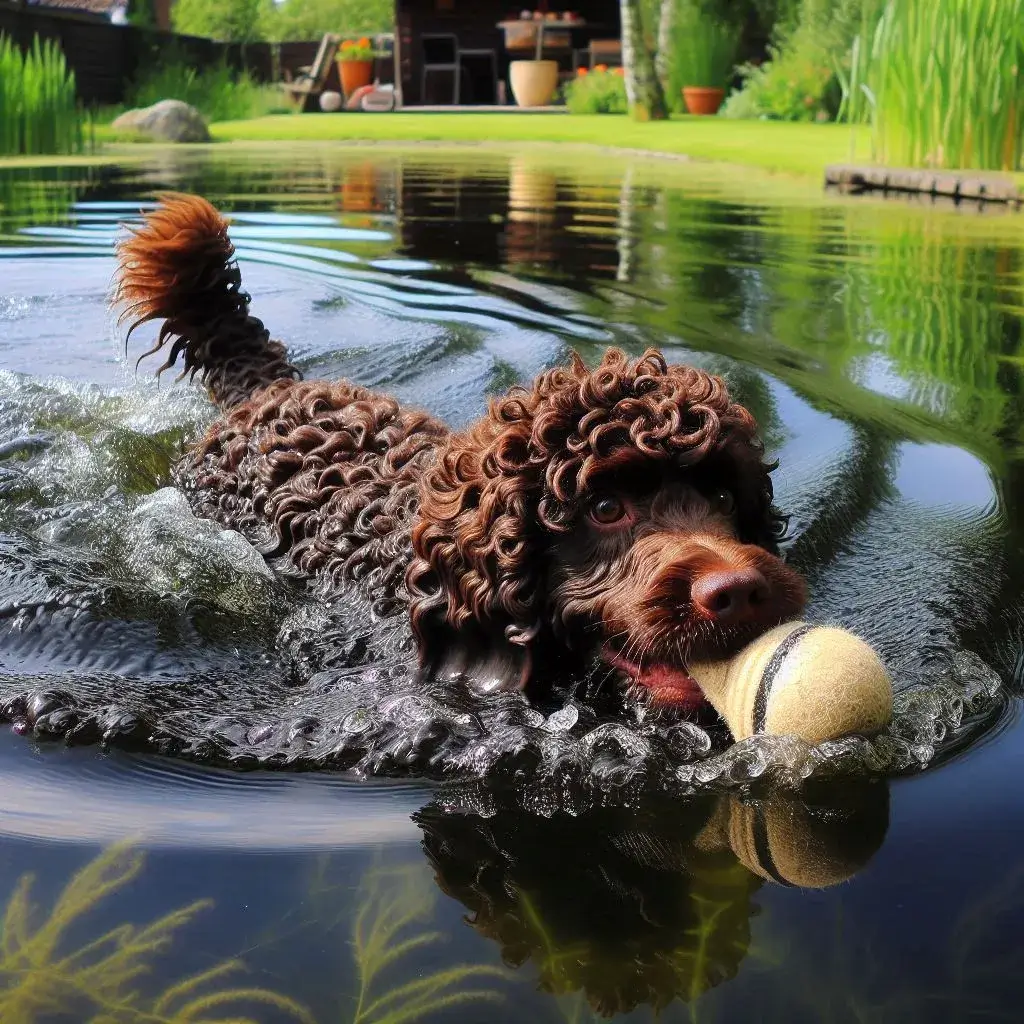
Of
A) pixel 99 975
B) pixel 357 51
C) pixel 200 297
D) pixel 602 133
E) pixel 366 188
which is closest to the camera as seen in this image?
pixel 99 975

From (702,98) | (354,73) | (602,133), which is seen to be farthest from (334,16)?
(602,133)

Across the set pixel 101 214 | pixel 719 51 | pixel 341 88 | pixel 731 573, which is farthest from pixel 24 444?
pixel 341 88

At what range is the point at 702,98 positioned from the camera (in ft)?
125

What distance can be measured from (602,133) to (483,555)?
29.5m

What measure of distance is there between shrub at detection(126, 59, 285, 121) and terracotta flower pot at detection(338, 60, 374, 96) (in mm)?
3735

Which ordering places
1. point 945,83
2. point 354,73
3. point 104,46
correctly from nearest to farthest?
point 945,83 < point 104,46 < point 354,73

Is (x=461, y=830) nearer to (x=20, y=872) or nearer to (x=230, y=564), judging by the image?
(x=20, y=872)

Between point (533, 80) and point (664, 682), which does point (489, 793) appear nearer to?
point (664, 682)

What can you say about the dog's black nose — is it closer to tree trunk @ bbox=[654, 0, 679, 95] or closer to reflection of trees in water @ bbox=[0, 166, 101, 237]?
reflection of trees in water @ bbox=[0, 166, 101, 237]

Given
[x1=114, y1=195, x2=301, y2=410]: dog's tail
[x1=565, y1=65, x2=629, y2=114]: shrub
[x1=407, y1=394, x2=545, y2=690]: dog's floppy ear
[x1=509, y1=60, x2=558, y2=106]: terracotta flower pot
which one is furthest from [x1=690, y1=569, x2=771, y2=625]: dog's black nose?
[x1=509, y1=60, x2=558, y2=106]: terracotta flower pot

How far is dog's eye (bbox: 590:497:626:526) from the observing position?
3428 mm

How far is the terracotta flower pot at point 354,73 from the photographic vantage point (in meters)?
48.5

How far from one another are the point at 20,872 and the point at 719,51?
39114 millimetres

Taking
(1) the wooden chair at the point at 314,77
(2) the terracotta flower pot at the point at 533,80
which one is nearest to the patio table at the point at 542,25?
(2) the terracotta flower pot at the point at 533,80
